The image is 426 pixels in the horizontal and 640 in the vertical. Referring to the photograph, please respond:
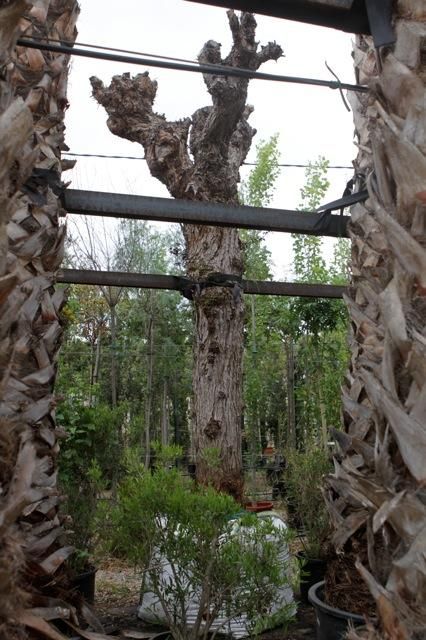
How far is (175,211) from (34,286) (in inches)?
38.1

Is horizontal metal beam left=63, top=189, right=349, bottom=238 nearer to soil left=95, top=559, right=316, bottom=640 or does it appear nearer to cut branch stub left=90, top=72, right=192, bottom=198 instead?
soil left=95, top=559, right=316, bottom=640

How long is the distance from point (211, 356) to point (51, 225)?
→ 401 centimetres

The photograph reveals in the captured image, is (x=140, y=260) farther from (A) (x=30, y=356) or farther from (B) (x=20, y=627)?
(B) (x=20, y=627)

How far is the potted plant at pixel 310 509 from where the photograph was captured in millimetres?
4164

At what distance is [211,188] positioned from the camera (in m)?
6.54

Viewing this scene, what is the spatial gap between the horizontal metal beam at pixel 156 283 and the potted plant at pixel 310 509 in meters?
1.26

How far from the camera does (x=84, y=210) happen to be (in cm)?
285

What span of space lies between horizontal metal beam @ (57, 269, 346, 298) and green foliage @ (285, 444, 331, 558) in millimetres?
1258

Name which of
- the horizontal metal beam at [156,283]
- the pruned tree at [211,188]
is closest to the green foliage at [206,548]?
the horizontal metal beam at [156,283]

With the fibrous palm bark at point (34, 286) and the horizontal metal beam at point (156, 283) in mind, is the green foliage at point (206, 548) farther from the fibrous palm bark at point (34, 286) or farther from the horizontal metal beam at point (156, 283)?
the horizontal metal beam at point (156, 283)

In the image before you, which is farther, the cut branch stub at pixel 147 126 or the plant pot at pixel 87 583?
the cut branch stub at pixel 147 126

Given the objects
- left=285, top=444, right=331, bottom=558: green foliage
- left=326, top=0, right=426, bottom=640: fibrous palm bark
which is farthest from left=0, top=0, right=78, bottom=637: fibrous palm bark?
left=285, top=444, right=331, bottom=558: green foliage

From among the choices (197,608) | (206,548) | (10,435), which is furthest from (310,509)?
(10,435)

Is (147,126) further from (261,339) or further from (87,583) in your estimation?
(261,339)
